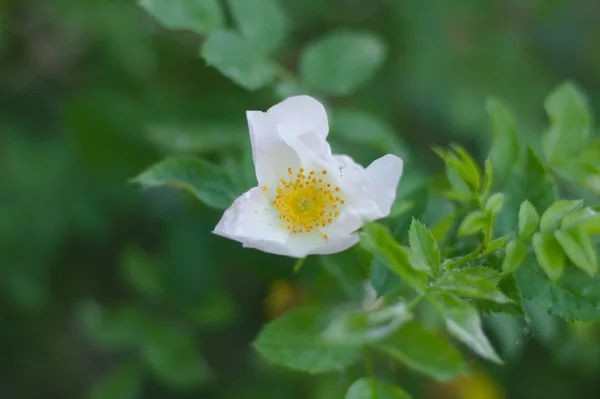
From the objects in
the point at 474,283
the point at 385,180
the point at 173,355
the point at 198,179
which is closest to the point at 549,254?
the point at 474,283

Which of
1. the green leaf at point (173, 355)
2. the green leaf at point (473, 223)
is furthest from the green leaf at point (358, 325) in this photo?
the green leaf at point (173, 355)

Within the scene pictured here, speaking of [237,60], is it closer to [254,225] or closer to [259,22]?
[259,22]

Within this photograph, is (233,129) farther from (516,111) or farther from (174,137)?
(516,111)

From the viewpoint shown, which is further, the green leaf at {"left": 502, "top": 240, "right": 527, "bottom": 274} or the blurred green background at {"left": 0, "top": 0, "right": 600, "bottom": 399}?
the blurred green background at {"left": 0, "top": 0, "right": 600, "bottom": 399}

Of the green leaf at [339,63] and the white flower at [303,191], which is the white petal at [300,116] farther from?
the green leaf at [339,63]

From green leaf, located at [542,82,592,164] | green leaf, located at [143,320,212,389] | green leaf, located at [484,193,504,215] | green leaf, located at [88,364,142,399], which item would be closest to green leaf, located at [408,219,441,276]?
green leaf, located at [484,193,504,215]

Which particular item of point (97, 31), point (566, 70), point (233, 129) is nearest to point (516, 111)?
point (566, 70)

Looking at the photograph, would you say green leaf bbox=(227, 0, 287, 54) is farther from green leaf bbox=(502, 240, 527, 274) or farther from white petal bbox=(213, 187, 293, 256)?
green leaf bbox=(502, 240, 527, 274)
